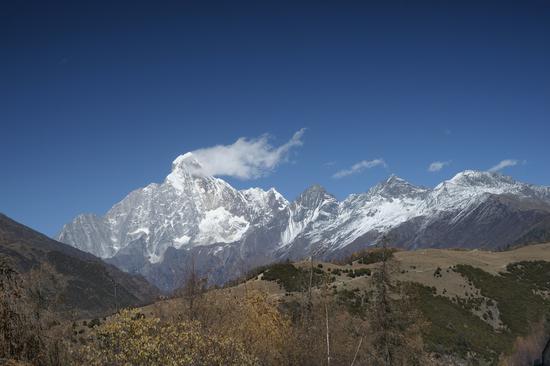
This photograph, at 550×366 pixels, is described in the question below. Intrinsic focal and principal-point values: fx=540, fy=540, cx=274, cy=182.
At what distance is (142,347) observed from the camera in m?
17.5

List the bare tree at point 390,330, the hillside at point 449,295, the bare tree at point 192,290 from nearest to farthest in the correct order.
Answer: the bare tree at point 192,290, the bare tree at point 390,330, the hillside at point 449,295

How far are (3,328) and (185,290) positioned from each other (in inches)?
586

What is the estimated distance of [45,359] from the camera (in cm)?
1820

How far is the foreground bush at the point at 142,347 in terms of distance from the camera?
17.6 metres

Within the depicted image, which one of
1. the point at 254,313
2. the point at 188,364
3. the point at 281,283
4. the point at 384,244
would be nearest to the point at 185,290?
the point at 254,313

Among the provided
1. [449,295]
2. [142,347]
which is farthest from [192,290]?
[449,295]

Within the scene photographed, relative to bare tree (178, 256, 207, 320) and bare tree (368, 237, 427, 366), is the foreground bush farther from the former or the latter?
bare tree (368, 237, 427, 366)

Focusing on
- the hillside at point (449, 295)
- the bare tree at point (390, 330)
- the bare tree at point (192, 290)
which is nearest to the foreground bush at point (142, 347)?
the bare tree at point (192, 290)

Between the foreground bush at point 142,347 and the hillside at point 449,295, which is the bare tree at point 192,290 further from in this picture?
the foreground bush at point 142,347

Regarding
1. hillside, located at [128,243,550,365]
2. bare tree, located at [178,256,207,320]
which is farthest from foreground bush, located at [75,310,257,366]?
hillside, located at [128,243,550,365]

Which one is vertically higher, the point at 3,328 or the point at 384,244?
the point at 384,244

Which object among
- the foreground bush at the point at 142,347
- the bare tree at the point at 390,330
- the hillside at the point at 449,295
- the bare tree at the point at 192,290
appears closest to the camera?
the foreground bush at the point at 142,347

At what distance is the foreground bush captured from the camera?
17609mm

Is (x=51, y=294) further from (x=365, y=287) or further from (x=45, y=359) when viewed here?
(x=365, y=287)
